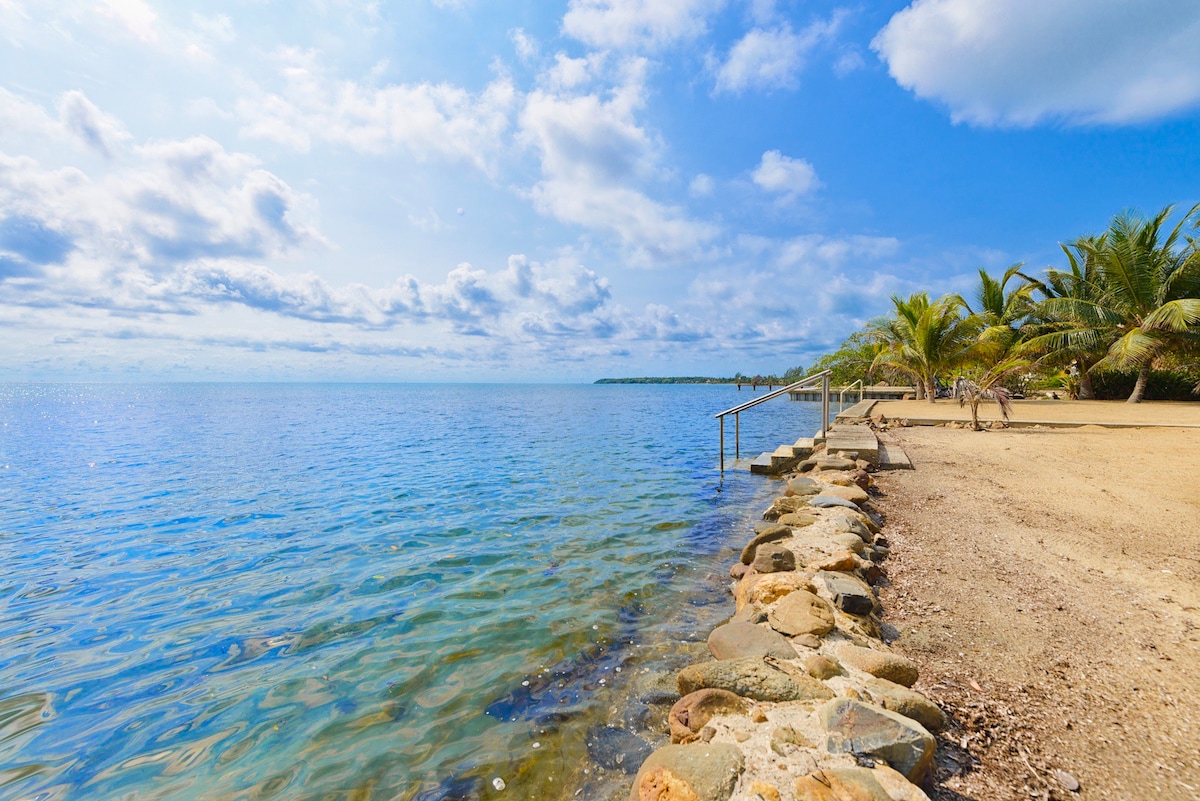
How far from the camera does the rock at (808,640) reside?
3.07 metres

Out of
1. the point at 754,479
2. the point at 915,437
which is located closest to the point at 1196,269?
the point at 915,437

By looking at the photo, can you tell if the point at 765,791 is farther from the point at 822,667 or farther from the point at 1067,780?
the point at 1067,780

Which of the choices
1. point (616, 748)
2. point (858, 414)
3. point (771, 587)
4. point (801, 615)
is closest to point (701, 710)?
point (616, 748)

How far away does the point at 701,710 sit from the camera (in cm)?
252

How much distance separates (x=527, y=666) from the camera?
12.0 feet

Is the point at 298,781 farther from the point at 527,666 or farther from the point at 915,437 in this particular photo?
the point at 915,437

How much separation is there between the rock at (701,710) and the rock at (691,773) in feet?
0.77

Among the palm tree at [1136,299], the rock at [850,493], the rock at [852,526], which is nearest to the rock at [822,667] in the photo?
the rock at [852,526]

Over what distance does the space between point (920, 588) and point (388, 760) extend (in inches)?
158

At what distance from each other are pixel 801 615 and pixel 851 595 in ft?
1.69

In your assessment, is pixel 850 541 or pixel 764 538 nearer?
pixel 850 541

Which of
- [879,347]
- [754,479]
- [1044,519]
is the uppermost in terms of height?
[879,347]

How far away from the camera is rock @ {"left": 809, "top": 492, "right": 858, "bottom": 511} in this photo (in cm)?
605

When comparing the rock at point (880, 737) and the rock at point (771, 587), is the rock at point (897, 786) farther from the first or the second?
the rock at point (771, 587)
